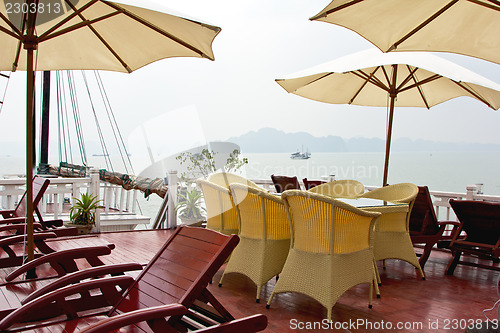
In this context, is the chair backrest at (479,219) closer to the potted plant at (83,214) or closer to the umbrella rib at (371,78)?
the umbrella rib at (371,78)

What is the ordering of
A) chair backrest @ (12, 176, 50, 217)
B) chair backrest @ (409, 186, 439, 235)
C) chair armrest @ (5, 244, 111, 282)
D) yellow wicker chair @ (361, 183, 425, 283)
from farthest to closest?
1. chair backrest @ (409, 186, 439, 235)
2. yellow wicker chair @ (361, 183, 425, 283)
3. chair backrest @ (12, 176, 50, 217)
4. chair armrest @ (5, 244, 111, 282)

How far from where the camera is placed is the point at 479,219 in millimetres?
4793

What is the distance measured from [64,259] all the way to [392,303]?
273 centimetres

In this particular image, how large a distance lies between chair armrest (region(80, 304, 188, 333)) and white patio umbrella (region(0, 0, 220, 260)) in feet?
6.31

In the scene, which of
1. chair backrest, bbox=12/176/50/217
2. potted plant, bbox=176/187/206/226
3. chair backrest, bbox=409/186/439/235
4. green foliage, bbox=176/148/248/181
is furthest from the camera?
green foliage, bbox=176/148/248/181

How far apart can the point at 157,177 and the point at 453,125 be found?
5189 centimetres

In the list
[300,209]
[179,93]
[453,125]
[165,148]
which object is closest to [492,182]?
[453,125]

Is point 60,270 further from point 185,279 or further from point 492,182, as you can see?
point 492,182

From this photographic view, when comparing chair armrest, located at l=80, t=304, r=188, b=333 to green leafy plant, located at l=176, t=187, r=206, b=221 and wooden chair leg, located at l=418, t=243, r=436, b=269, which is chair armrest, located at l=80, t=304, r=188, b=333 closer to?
wooden chair leg, located at l=418, t=243, r=436, b=269

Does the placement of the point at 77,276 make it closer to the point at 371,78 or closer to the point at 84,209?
the point at 84,209

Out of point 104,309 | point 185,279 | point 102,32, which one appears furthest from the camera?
point 102,32

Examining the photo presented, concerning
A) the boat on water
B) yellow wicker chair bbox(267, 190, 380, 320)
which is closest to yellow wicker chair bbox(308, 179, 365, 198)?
yellow wicker chair bbox(267, 190, 380, 320)

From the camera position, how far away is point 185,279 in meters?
2.40

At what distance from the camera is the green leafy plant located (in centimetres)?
720
